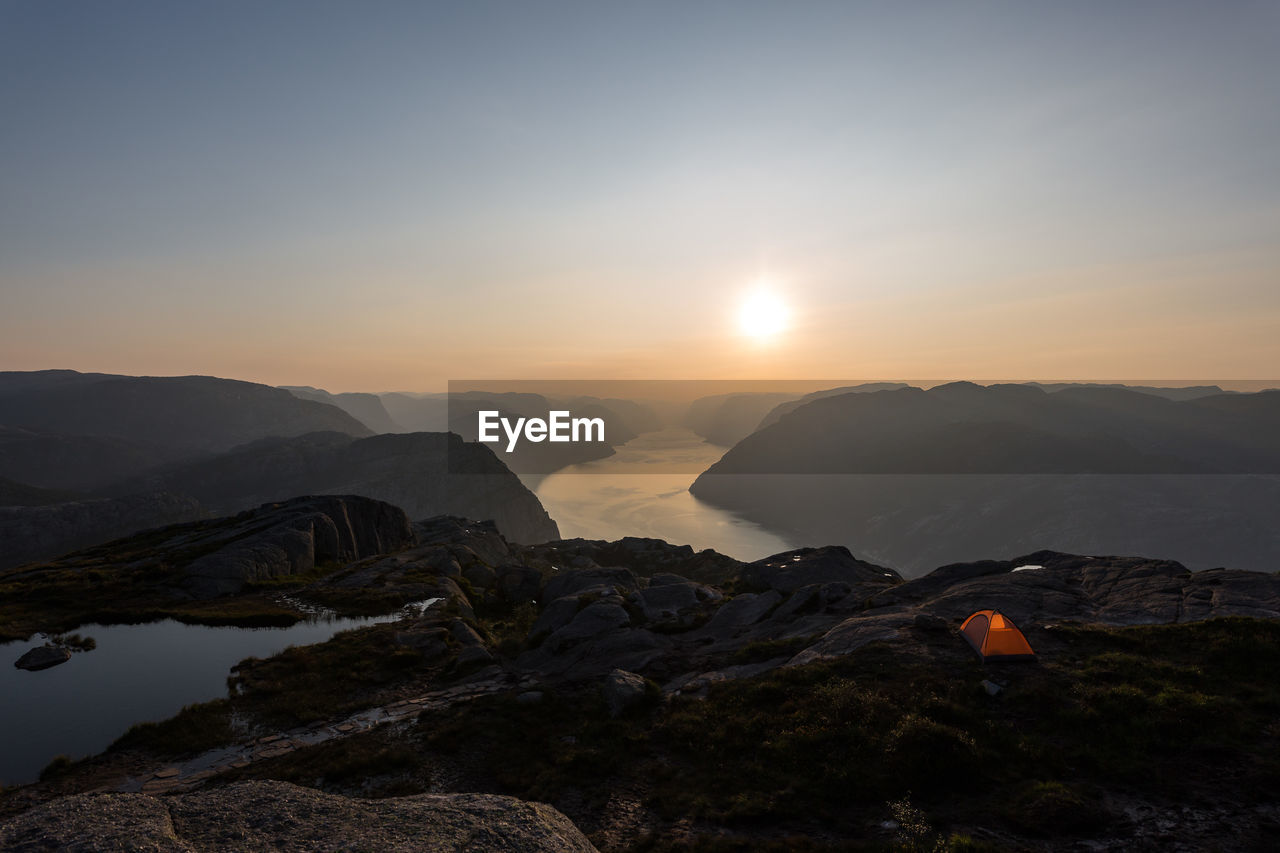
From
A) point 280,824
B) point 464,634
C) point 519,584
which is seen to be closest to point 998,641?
point 280,824

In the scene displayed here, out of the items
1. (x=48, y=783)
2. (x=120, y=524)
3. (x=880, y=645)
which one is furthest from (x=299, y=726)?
(x=120, y=524)

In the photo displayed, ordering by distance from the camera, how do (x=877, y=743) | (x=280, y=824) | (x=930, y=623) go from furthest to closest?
(x=930, y=623), (x=877, y=743), (x=280, y=824)

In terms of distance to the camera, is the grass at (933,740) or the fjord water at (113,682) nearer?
the grass at (933,740)

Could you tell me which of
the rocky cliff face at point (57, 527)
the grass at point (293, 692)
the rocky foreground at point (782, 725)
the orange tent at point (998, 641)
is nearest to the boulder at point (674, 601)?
the rocky foreground at point (782, 725)

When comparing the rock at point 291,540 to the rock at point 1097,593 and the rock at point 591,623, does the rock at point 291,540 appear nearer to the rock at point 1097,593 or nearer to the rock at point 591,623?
the rock at point 591,623

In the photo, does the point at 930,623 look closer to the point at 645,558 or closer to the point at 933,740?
the point at 933,740

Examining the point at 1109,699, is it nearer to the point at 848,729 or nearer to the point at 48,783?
the point at 848,729
